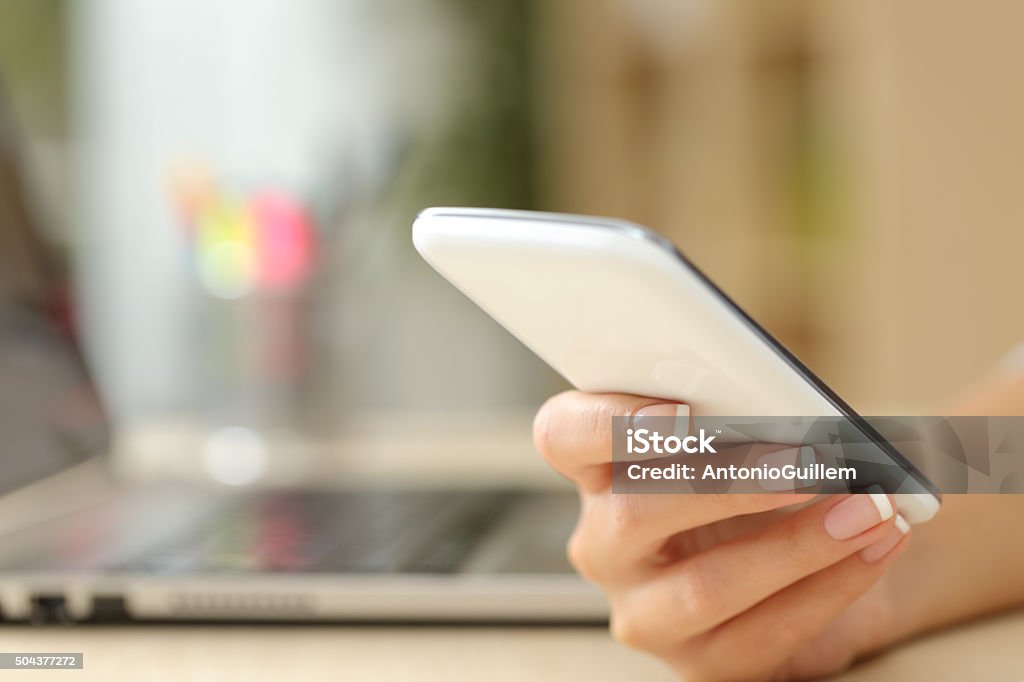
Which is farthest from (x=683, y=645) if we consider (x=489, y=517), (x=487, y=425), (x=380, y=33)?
(x=380, y=33)

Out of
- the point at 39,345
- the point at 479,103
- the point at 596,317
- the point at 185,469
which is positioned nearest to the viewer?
the point at 596,317

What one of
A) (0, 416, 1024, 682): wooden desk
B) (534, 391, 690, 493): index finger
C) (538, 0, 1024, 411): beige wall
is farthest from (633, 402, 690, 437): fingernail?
(538, 0, 1024, 411): beige wall

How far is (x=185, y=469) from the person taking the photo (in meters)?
0.91

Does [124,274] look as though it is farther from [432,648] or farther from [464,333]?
[432,648]

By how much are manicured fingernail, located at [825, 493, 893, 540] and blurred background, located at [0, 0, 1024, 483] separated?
4.37ft

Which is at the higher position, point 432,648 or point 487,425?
point 487,425

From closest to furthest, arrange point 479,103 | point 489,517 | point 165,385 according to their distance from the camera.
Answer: point 489,517
point 165,385
point 479,103

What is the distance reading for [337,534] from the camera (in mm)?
544

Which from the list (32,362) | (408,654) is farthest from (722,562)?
(32,362)

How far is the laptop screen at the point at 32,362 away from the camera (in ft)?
2.01

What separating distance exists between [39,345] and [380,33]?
151 centimetres

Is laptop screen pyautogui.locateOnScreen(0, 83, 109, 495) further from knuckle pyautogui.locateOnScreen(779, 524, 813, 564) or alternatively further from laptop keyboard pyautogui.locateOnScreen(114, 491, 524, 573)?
knuckle pyautogui.locateOnScreen(779, 524, 813, 564)

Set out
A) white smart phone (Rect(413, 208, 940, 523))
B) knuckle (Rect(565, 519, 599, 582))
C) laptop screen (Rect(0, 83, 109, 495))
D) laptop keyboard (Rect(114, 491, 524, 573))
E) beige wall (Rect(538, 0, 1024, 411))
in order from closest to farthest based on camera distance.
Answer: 1. white smart phone (Rect(413, 208, 940, 523))
2. knuckle (Rect(565, 519, 599, 582))
3. laptop keyboard (Rect(114, 491, 524, 573))
4. laptop screen (Rect(0, 83, 109, 495))
5. beige wall (Rect(538, 0, 1024, 411))

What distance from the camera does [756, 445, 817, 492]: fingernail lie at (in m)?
0.30
